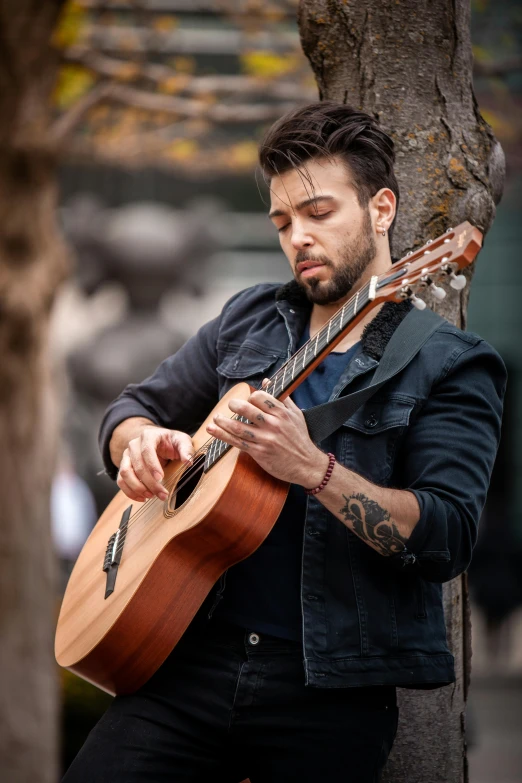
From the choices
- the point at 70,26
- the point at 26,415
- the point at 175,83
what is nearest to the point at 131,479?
the point at 26,415

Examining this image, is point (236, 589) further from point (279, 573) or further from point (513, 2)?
point (513, 2)

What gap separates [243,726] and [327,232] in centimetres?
121

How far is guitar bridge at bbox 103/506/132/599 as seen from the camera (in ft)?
8.54

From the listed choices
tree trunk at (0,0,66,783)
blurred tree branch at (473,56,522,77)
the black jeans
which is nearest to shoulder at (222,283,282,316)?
the black jeans

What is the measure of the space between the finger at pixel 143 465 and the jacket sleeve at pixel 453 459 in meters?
0.61

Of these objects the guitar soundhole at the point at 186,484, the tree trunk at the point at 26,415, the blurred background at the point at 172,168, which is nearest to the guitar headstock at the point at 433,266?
the guitar soundhole at the point at 186,484

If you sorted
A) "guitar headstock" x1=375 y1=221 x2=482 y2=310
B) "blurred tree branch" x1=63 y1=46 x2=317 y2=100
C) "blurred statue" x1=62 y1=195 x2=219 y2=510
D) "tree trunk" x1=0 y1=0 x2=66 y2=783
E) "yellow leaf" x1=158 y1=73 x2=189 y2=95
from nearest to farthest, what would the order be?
"guitar headstock" x1=375 y1=221 x2=482 y2=310 < "tree trunk" x1=0 y1=0 x2=66 y2=783 < "blurred tree branch" x1=63 y1=46 x2=317 y2=100 < "yellow leaf" x1=158 y1=73 x2=189 y2=95 < "blurred statue" x1=62 y1=195 x2=219 y2=510

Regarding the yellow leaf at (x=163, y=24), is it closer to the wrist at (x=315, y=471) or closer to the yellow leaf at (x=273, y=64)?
the yellow leaf at (x=273, y=64)

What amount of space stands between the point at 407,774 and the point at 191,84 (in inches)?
184

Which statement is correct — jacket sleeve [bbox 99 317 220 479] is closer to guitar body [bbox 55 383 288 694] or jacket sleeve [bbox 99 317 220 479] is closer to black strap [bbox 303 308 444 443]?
guitar body [bbox 55 383 288 694]

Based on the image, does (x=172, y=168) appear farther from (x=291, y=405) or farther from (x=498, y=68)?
(x=291, y=405)

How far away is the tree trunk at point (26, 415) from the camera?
5.56 meters

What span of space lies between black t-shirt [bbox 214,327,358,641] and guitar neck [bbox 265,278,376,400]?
183 mm

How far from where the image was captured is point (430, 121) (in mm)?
3020
